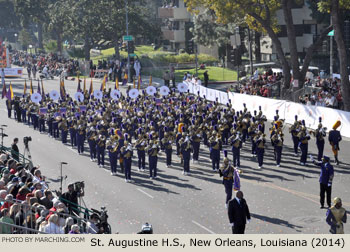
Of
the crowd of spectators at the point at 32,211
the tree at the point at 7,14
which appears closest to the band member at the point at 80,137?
the crowd of spectators at the point at 32,211

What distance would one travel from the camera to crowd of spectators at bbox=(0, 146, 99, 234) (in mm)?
13312

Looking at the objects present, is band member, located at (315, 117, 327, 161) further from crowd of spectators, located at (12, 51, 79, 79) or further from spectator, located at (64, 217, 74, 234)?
crowd of spectators, located at (12, 51, 79, 79)

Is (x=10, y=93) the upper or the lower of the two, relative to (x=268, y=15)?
lower

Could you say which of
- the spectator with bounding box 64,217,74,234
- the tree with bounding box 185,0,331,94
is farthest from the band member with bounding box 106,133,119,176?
the tree with bounding box 185,0,331,94

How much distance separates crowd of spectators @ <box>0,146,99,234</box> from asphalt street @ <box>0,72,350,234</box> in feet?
8.69

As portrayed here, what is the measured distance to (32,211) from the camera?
14.5 metres

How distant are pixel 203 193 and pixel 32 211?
8.11m

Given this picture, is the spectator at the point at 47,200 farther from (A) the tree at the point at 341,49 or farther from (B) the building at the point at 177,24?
(B) the building at the point at 177,24

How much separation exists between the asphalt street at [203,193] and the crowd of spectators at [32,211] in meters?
2.65

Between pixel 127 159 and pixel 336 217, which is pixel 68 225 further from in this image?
pixel 127 159

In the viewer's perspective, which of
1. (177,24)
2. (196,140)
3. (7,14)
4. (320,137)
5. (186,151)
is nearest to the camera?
(186,151)

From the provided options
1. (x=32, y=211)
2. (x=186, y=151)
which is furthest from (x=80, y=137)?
(x=32, y=211)

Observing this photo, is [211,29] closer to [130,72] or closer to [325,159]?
[130,72]

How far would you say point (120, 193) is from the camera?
2208 cm
